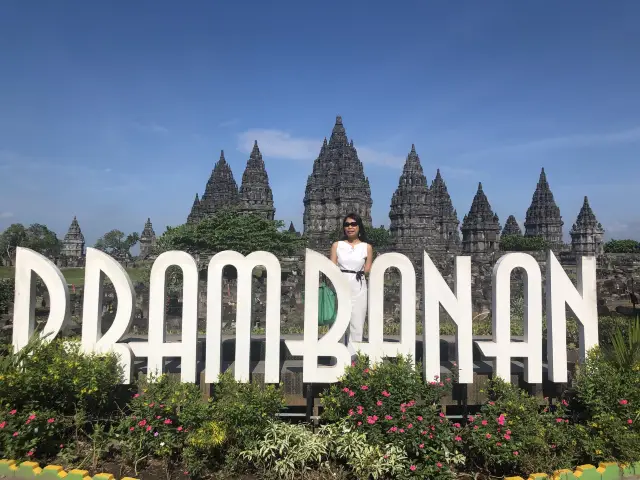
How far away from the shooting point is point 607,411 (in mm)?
4883

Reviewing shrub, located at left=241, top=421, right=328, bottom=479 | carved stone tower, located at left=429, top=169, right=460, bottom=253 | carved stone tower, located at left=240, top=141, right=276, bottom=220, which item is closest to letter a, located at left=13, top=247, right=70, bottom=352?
shrub, located at left=241, top=421, right=328, bottom=479

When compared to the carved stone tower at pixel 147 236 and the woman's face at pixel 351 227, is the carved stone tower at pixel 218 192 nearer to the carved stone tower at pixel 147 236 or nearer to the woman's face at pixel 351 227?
the carved stone tower at pixel 147 236

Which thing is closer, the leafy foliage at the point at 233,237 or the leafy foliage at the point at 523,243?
the leafy foliage at the point at 233,237

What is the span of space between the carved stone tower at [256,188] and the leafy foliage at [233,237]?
22230 millimetres

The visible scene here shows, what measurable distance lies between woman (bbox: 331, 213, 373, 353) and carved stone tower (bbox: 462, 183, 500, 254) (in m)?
48.0

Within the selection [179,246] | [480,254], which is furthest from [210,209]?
[480,254]

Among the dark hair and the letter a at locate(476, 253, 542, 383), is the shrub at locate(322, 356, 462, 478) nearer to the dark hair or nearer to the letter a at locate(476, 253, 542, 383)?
the letter a at locate(476, 253, 542, 383)

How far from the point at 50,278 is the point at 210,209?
192ft

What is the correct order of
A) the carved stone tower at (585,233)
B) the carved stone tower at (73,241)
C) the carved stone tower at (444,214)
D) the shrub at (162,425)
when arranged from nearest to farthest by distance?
the shrub at (162,425) < the carved stone tower at (585,233) < the carved stone tower at (444,214) < the carved stone tower at (73,241)

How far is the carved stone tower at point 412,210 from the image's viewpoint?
52.2 meters

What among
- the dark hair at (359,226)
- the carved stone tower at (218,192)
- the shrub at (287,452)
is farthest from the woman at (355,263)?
the carved stone tower at (218,192)

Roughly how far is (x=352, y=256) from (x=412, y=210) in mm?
47945

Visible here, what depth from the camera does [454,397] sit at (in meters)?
5.78

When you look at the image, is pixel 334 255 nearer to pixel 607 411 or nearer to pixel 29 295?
pixel 607 411
